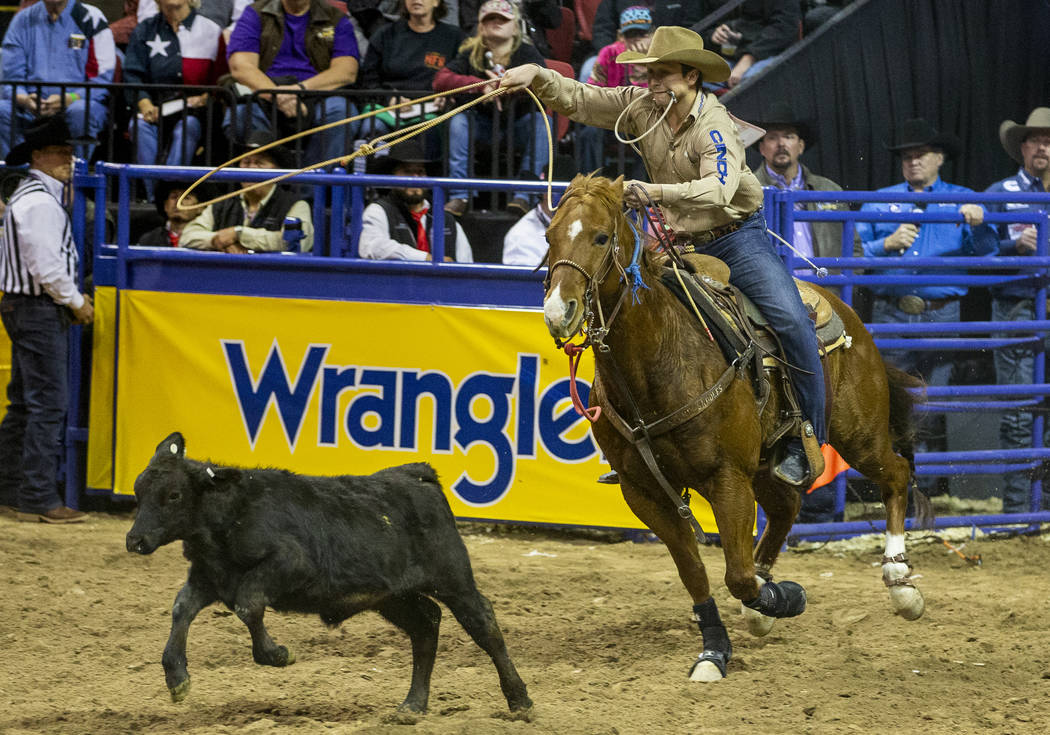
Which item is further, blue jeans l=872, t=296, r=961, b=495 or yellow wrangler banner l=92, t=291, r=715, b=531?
blue jeans l=872, t=296, r=961, b=495

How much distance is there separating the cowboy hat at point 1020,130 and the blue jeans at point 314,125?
15.3ft

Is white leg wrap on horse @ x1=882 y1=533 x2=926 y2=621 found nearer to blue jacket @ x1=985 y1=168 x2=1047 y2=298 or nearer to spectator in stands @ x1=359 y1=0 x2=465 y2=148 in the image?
blue jacket @ x1=985 y1=168 x2=1047 y2=298

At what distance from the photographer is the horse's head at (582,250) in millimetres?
4594

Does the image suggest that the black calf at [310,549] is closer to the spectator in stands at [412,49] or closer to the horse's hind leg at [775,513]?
the horse's hind leg at [775,513]

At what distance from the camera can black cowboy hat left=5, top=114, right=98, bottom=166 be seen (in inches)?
324

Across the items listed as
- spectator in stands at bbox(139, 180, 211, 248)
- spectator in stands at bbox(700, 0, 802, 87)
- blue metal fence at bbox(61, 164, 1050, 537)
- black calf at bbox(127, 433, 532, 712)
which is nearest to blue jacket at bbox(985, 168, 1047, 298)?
blue metal fence at bbox(61, 164, 1050, 537)

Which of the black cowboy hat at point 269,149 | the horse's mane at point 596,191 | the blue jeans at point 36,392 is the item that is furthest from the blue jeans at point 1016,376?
the blue jeans at point 36,392

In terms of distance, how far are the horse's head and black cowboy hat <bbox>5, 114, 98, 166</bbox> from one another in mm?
4551

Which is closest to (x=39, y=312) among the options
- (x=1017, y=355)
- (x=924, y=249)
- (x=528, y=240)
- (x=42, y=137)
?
(x=42, y=137)

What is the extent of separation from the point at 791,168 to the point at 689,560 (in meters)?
4.18

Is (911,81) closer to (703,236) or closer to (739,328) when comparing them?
(703,236)

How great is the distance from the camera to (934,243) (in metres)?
8.96

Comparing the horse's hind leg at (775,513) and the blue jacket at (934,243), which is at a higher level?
the blue jacket at (934,243)

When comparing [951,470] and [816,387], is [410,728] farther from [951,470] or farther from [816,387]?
[951,470]
